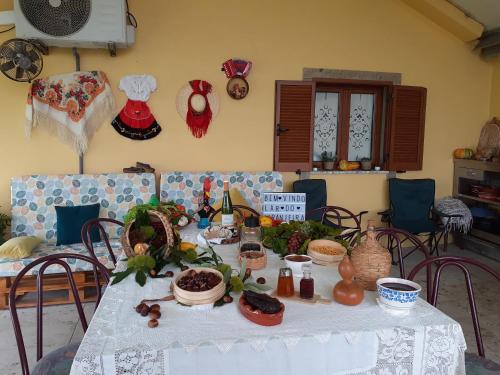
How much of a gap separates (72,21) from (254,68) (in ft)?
5.66

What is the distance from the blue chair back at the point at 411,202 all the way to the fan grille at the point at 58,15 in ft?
11.4

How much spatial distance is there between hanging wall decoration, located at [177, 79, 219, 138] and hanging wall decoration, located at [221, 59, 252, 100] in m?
0.18

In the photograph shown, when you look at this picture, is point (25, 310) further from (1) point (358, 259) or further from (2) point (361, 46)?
(2) point (361, 46)

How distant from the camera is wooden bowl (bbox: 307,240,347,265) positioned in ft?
5.90

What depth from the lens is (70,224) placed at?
338 centimetres

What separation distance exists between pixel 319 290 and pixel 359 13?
3701 millimetres

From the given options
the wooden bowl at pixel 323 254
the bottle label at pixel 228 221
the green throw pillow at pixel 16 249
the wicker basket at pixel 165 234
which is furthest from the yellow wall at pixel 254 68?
the wooden bowl at pixel 323 254

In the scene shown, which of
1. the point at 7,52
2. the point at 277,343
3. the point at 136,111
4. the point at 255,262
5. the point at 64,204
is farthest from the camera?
the point at 136,111

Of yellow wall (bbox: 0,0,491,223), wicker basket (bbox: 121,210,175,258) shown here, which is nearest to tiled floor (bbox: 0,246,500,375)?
wicker basket (bbox: 121,210,175,258)

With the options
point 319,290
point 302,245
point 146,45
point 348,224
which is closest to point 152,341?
point 319,290

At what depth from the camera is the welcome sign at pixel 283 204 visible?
241cm

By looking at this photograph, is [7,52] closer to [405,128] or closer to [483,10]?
[405,128]

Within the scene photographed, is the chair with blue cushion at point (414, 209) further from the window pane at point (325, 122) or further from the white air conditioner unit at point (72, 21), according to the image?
the white air conditioner unit at point (72, 21)

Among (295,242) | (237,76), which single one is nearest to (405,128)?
(237,76)
